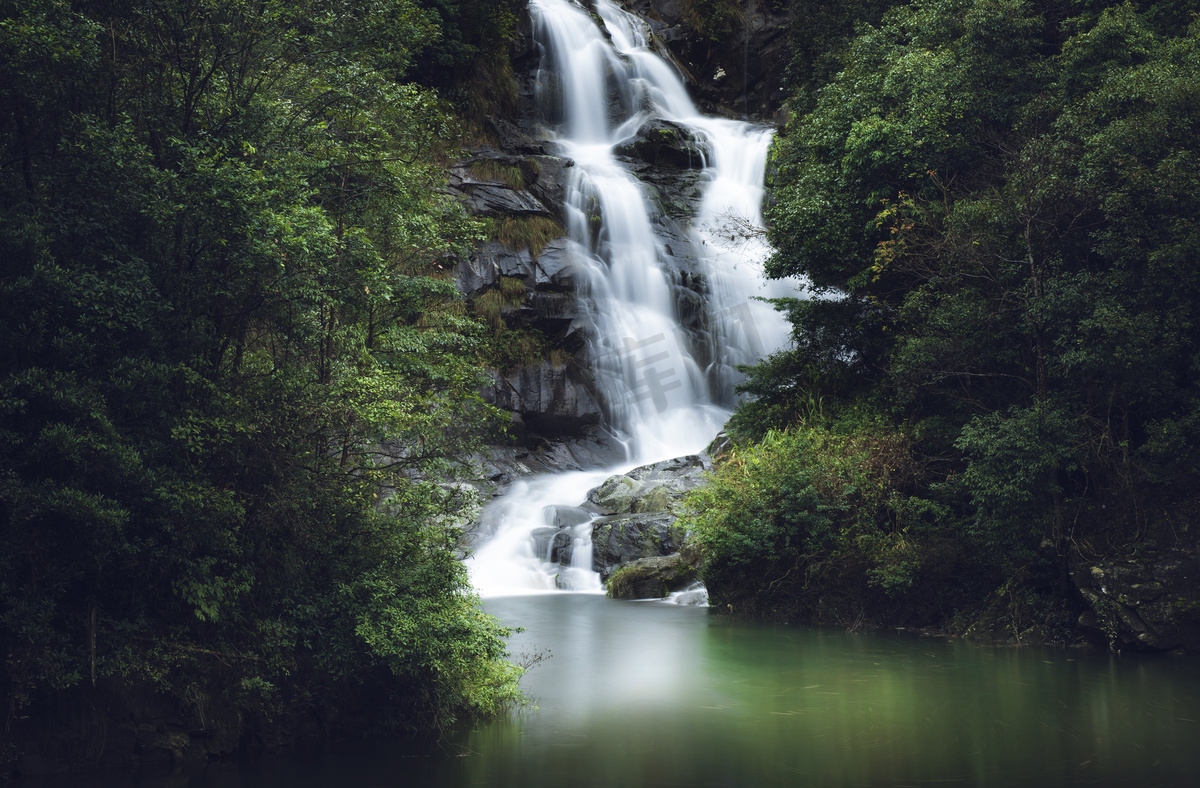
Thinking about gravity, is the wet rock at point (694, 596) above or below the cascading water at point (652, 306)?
below

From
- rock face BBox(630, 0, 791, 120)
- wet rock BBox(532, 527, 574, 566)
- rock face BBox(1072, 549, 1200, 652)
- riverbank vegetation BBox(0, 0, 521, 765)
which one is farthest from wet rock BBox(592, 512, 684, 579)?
rock face BBox(630, 0, 791, 120)

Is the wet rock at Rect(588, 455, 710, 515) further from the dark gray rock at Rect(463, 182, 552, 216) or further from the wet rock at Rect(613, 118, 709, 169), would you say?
the wet rock at Rect(613, 118, 709, 169)

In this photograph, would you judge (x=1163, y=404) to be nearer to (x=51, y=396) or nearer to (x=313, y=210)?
(x=313, y=210)

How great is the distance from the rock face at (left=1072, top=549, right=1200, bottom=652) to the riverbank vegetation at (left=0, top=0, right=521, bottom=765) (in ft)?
34.0

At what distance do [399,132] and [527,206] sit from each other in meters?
20.0

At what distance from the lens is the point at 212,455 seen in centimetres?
999

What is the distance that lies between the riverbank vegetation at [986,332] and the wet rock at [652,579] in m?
2.22

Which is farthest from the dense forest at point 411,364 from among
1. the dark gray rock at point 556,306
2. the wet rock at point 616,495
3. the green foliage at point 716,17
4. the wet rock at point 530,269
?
the green foliage at point 716,17

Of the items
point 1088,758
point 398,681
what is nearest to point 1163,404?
point 1088,758

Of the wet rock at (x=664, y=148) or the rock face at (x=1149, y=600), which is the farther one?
the wet rock at (x=664, y=148)

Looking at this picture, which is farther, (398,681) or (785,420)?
(785,420)

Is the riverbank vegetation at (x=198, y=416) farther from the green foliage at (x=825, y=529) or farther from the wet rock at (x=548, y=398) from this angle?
the wet rock at (x=548, y=398)

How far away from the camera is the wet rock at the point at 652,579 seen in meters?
22.1

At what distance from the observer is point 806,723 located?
11383 millimetres
